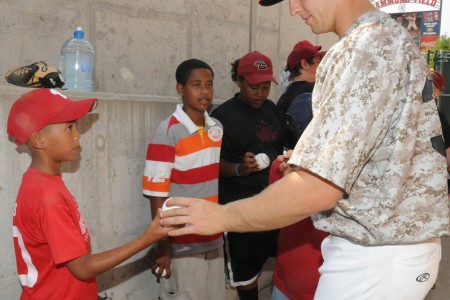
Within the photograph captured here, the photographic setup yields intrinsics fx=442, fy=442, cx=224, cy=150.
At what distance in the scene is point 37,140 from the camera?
6.27ft

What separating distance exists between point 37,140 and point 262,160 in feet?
5.55

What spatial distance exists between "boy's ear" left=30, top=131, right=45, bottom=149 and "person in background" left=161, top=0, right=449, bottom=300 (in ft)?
2.34

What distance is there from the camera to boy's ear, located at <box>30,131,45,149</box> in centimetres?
190

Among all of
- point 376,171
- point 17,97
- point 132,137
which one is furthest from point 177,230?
point 132,137

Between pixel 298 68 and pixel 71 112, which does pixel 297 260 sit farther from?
pixel 298 68

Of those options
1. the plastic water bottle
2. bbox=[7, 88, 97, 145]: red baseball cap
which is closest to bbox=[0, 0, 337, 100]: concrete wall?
the plastic water bottle

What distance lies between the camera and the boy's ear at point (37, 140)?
6.23ft

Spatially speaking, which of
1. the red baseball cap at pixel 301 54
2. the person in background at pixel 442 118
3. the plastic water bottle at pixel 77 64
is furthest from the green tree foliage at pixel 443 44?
the plastic water bottle at pixel 77 64

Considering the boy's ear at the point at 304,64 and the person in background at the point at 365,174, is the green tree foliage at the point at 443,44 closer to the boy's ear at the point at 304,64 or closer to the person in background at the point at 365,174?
the boy's ear at the point at 304,64

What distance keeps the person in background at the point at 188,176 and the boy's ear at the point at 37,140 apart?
840 millimetres

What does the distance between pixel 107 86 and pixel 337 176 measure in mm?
2645

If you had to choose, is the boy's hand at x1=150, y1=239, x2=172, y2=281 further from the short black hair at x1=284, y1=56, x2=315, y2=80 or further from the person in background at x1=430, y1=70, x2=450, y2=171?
the person in background at x1=430, y1=70, x2=450, y2=171

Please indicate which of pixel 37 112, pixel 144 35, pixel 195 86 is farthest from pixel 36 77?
pixel 144 35

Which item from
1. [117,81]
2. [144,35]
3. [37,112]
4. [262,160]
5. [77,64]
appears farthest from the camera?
[144,35]
